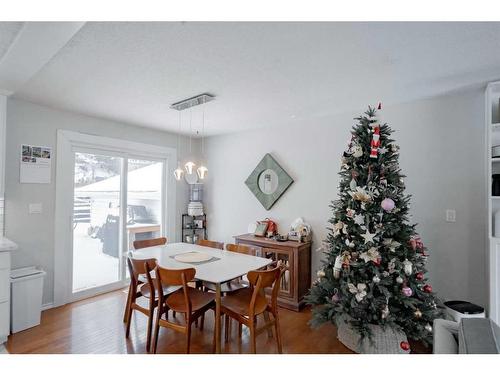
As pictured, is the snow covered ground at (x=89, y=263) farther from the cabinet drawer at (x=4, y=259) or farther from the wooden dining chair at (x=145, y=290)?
the wooden dining chair at (x=145, y=290)

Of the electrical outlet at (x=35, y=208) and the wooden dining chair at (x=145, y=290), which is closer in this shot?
the wooden dining chair at (x=145, y=290)

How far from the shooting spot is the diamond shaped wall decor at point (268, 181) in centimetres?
362

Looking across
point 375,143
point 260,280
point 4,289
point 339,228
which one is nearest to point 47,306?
point 4,289

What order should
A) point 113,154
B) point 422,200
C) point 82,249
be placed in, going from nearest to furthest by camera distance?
point 422,200
point 82,249
point 113,154

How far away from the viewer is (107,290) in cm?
351

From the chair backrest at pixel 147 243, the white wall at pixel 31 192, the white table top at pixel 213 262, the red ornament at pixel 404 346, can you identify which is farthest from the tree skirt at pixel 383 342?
the white wall at pixel 31 192

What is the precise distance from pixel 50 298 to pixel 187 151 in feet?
8.76

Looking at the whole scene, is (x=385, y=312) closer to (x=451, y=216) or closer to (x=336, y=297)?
(x=336, y=297)

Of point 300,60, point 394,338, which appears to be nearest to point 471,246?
point 394,338

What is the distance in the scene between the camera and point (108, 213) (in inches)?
141

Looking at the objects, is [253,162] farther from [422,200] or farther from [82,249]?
[82,249]

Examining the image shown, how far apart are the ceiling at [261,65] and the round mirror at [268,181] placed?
98 cm

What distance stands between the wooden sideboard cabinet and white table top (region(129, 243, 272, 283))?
443 mm

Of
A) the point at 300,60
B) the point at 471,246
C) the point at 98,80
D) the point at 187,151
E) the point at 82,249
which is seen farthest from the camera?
the point at 187,151
